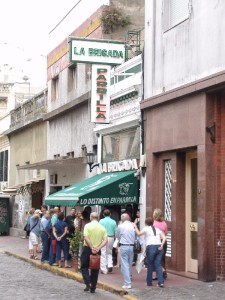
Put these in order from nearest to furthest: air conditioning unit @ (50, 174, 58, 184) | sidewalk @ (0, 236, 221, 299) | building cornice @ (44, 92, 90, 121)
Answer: sidewalk @ (0, 236, 221, 299), building cornice @ (44, 92, 90, 121), air conditioning unit @ (50, 174, 58, 184)

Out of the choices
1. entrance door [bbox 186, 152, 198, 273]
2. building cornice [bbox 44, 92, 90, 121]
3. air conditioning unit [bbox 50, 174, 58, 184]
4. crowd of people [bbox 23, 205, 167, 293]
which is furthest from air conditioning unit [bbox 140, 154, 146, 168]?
air conditioning unit [bbox 50, 174, 58, 184]

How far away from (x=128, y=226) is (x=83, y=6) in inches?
553

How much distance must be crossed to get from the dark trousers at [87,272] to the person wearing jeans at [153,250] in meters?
1.22

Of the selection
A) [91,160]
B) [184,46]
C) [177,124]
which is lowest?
[91,160]

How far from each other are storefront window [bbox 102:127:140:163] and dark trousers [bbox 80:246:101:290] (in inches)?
241

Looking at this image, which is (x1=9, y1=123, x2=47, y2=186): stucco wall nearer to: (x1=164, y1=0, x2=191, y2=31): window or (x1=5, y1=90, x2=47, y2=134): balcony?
(x1=5, y1=90, x2=47, y2=134): balcony

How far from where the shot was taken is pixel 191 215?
17.3 metres

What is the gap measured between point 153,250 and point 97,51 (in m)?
8.76

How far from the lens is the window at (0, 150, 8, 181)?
40.5 meters

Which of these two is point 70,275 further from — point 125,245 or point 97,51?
point 97,51

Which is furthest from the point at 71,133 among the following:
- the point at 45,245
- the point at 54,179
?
the point at 45,245

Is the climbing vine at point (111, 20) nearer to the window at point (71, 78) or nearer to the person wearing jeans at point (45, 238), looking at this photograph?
the window at point (71, 78)

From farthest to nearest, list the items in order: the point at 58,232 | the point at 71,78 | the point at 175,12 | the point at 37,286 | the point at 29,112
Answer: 1. the point at 29,112
2. the point at 71,78
3. the point at 58,232
4. the point at 175,12
5. the point at 37,286

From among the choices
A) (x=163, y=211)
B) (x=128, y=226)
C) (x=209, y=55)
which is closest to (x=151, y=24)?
(x=209, y=55)
